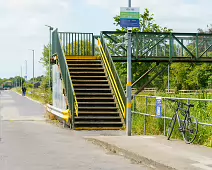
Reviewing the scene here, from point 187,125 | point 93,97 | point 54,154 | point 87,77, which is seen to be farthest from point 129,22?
point 87,77

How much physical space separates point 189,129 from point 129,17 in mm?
4599

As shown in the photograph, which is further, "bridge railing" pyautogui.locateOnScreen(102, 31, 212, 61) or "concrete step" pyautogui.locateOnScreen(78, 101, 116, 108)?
"bridge railing" pyautogui.locateOnScreen(102, 31, 212, 61)

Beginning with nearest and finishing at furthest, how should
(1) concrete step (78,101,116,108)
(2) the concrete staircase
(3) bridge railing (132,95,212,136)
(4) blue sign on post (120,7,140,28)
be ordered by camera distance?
(3) bridge railing (132,95,212,136), (4) blue sign on post (120,7,140,28), (2) the concrete staircase, (1) concrete step (78,101,116,108)

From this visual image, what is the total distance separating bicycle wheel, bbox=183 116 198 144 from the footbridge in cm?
448

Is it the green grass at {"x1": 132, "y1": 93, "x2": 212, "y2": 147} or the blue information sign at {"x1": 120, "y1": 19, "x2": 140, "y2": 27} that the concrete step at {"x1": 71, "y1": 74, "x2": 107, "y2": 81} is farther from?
the blue information sign at {"x1": 120, "y1": 19, "x2": 140, "y2": 27}

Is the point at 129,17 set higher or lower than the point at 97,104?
higher

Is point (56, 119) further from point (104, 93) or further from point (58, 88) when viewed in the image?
point (104, 93)

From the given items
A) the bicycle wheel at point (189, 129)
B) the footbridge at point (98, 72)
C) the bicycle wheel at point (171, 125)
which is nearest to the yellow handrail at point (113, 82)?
the footbridge at point (98, 72)

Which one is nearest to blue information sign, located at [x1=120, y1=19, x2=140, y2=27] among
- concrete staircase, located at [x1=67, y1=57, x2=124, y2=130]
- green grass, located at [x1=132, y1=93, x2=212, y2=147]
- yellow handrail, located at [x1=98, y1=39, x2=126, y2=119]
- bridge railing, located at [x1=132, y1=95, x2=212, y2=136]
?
bridge railing, located at [x1=132, y1=95, x2=212, y2=136]

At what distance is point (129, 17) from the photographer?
16.2m

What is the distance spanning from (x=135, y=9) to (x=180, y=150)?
5833 mm

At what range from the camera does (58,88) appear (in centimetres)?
2502

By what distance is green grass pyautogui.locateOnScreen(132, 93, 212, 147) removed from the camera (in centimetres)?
1351

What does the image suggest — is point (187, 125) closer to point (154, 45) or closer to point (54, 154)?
point (54, 154)
